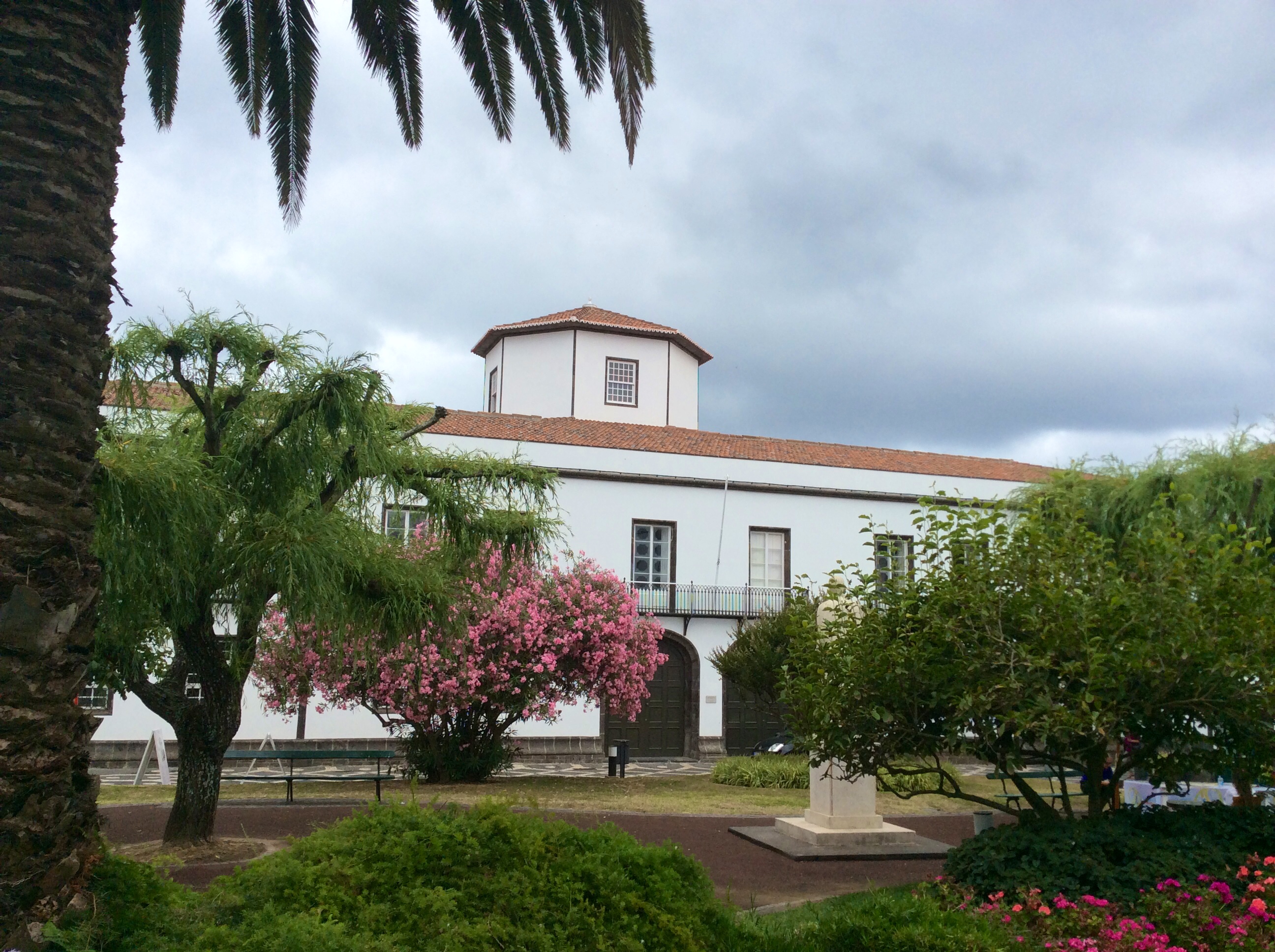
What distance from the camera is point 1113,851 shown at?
21.8 feet

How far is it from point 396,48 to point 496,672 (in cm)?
1145

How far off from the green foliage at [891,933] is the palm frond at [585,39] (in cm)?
573

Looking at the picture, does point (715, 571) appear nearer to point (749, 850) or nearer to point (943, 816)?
point (943, 816)

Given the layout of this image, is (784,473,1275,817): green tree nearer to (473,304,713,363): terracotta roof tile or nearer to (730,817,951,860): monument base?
(730,817,951,860): monument base

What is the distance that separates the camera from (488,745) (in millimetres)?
18359

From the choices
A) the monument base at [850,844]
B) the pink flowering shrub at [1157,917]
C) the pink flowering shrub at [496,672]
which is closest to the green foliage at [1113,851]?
the pink flowering shrub at [1157,917]

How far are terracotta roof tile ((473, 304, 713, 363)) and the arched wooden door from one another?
9.28 metres

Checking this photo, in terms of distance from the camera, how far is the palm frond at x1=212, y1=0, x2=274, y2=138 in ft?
24.2

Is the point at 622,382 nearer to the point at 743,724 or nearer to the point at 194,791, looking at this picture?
the point at 743,724

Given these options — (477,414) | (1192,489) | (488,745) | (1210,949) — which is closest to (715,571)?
(477,414)

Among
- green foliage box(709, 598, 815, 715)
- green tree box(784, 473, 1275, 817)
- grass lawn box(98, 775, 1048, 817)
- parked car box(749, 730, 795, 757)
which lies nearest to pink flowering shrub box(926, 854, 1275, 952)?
green tree box(784, 473, 1275, 817)

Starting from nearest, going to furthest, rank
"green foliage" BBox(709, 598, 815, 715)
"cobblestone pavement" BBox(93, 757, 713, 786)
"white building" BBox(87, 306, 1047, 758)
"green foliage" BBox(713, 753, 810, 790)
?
"green foliage" BBox(713, 753, 810, 790), "cobblestone pavement" BBox(93, 757, 713, 786), "green foliage" BBox(709, 598, 815, 715), "white building" BBox(87, 306, 1047, 758)

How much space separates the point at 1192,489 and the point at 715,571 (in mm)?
11524

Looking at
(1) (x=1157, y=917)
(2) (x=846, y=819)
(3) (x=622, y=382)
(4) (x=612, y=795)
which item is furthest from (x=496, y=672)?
(3) (x=622, y=382)
